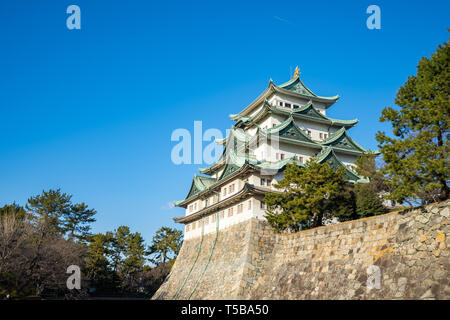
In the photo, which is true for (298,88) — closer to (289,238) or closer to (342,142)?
(342,142)

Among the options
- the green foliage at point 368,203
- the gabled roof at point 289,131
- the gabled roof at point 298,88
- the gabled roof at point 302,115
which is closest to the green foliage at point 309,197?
the green foliage at point 368,203

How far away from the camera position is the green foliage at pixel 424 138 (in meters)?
14.8

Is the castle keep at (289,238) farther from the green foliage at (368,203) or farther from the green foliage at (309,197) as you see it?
the green foliage at (368,203)

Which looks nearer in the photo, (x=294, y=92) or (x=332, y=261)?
(x=332, y=261)

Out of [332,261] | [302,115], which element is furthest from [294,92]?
[332,261]

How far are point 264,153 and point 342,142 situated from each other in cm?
878

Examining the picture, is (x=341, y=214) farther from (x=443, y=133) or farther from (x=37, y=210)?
(x=37, y=210)

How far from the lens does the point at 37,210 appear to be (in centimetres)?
4972

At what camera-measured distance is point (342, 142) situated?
117 feet

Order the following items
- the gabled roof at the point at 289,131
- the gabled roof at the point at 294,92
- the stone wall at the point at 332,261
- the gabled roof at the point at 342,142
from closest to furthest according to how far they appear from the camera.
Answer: the stone wall at the point at 332,261 → the gabled roof at the point at 289,131 → the gabled roof at the point at 342,142 → the gabled roof at the point at 294,92

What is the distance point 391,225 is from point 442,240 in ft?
10.2

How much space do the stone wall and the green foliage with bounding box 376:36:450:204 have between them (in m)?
1.24

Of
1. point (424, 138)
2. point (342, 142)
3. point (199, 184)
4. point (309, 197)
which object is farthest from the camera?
point (199, 184)

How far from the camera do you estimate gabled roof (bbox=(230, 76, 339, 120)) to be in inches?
1551
